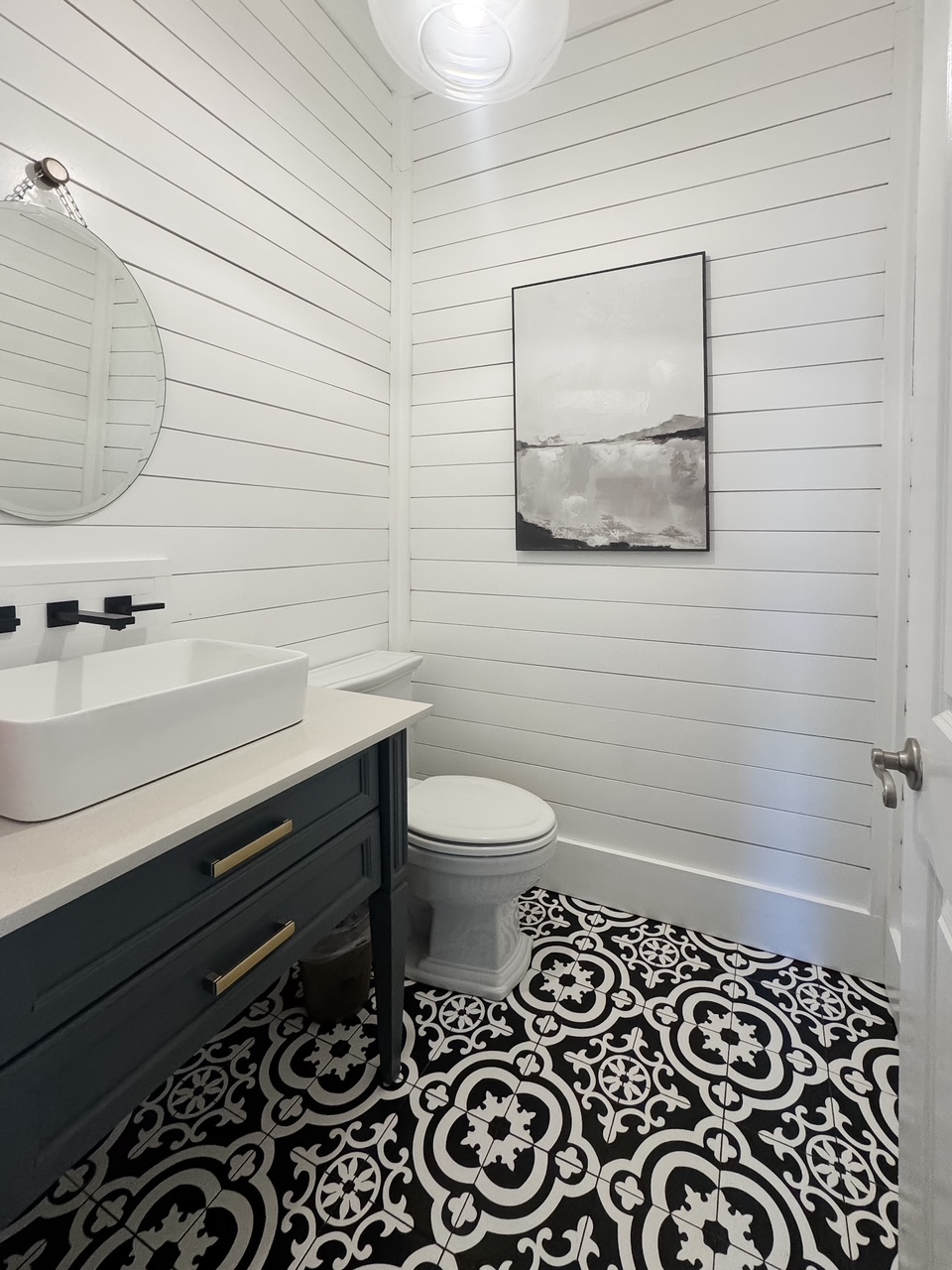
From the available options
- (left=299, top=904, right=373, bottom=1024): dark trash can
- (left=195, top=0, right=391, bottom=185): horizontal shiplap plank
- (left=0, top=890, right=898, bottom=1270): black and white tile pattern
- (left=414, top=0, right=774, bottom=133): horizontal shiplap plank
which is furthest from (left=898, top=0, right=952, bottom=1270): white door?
(left=195, top=0, right=391, bottom=185): horizontal shiplap plank

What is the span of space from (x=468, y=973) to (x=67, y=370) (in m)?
1.69

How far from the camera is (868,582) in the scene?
64.2 inches

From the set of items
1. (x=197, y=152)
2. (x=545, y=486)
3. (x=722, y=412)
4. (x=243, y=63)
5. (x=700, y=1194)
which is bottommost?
(x=700, y=1194)

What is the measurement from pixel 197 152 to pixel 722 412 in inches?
A: 58.2

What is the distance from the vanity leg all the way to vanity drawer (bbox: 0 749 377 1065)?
0.18m

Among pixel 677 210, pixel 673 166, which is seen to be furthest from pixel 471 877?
pixel 673 166

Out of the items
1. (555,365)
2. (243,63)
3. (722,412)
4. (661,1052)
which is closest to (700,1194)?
(661,1052)

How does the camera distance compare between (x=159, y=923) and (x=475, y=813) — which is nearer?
(x=159, y=923)

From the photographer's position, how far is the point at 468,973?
1650mm

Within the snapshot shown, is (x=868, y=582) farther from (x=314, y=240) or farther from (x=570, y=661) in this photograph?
(x=314, y=240)

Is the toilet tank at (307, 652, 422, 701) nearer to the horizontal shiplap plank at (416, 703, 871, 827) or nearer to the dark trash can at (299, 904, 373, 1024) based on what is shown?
the horizontal shiplap plank at (416, 703, 871, 827)

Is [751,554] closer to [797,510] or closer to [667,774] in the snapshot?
[797,510]

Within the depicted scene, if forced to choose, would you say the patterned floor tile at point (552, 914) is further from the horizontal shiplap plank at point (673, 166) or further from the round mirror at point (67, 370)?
the horizontal shiplap plank at point (673, 166)

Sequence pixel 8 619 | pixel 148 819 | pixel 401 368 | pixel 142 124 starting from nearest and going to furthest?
pixel 148 819 → pixel 8 619 → pixel 142 124 → pixel 401 368
